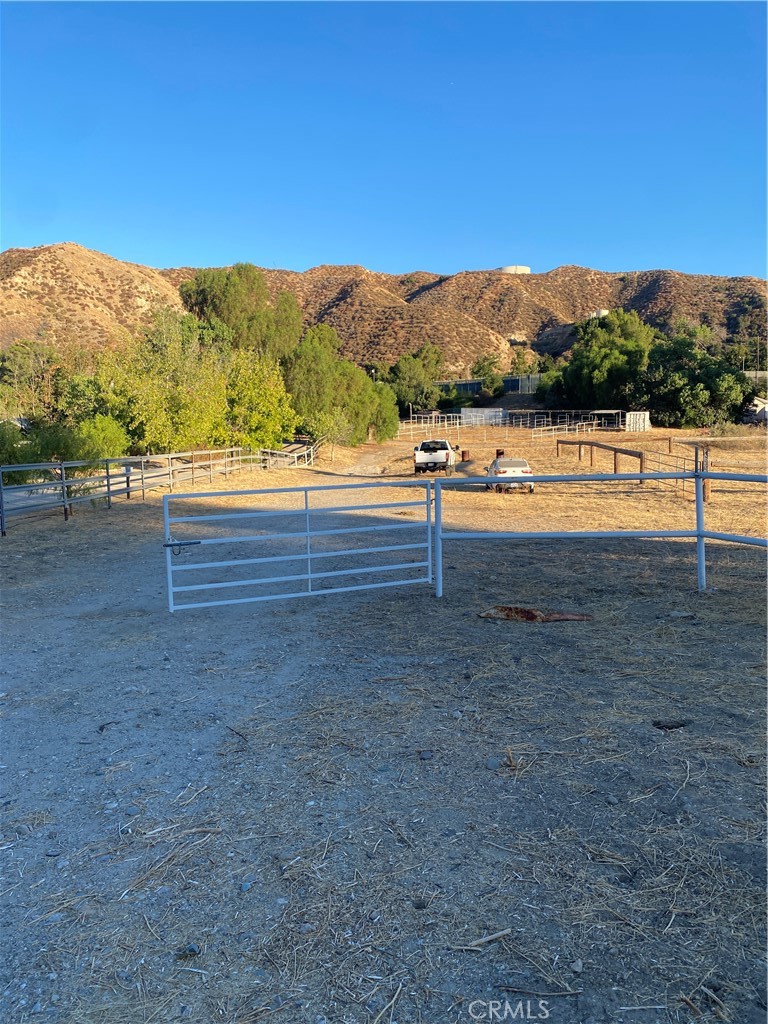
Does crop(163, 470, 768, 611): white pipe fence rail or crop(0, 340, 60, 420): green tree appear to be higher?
crop(0, 340, 60, 420): green tree

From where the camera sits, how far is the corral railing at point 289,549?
777 cm

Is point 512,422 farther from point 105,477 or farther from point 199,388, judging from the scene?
point 105,477

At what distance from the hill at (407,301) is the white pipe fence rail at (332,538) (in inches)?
2184

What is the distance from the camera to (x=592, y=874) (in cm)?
302

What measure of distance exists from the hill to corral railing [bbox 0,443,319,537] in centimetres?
4206

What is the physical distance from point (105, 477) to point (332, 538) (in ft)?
22.6

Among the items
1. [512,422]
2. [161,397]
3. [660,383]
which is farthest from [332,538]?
[512,422]

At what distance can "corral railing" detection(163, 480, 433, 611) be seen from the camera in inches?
306

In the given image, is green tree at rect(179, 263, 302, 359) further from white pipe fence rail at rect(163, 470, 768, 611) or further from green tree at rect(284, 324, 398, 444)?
white pipe fence rail at rect(163, 470, 768, 611)

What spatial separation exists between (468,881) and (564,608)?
4623 millimetres

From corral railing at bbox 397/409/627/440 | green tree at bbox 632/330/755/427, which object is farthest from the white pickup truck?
green tree at bbox 632/330/755/427

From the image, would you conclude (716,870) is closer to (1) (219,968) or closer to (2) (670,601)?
(1) (219,968)

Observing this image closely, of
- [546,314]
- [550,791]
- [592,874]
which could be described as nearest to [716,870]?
[592,874]

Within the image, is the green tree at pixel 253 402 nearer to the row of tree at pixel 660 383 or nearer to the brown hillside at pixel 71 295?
the brown hillside at pixel 71 295
